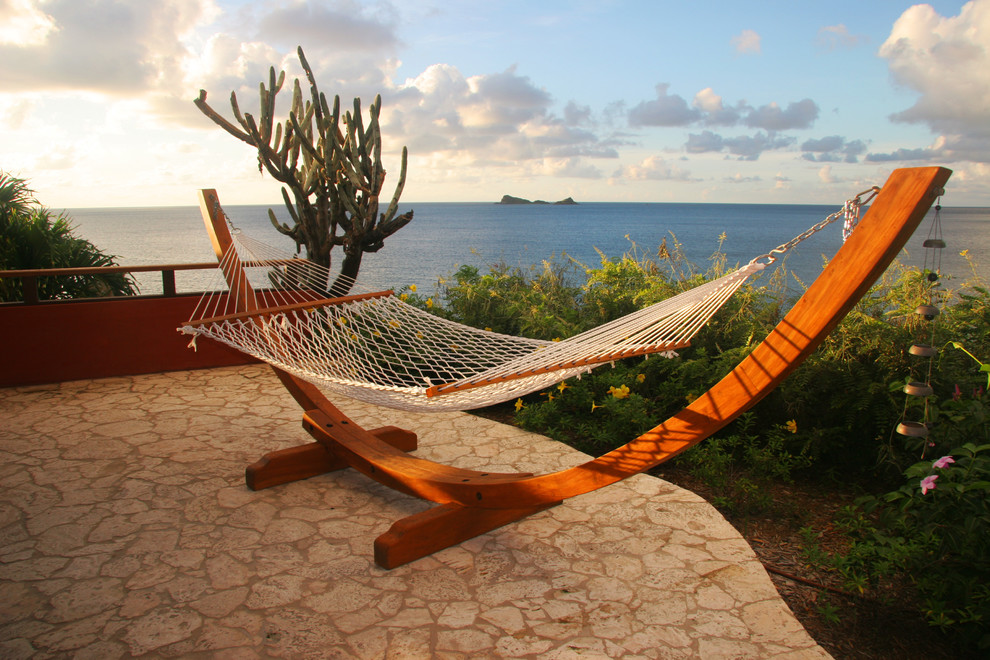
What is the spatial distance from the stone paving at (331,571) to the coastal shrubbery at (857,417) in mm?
349

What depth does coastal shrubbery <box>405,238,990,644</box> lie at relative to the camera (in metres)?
1.61

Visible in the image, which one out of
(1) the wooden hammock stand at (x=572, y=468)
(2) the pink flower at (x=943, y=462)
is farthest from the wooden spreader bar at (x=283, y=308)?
(2) the pink flower at (x=943, y=462)

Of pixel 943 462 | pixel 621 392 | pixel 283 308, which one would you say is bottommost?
pixel 621 392

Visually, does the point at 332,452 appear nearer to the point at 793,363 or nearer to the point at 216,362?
the point at 793,363

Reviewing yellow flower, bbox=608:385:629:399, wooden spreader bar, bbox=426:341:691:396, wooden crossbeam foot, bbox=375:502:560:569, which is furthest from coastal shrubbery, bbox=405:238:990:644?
wooden crossbeam foot, bbox=375:502:560:569

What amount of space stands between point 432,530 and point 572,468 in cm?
59

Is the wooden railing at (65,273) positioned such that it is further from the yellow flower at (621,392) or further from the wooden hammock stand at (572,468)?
the yellow flower at (621,392)

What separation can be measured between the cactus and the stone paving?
225cm

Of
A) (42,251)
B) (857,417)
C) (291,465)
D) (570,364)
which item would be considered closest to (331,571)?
(291,465)

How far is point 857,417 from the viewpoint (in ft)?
8.63

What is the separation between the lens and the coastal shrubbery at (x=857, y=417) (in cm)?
161

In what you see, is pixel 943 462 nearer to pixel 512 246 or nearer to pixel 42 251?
pixel 42 251

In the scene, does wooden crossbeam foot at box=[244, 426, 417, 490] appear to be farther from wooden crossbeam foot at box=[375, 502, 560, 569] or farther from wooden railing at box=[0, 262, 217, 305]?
wooden railing at box=[0, 262, 217, 305]

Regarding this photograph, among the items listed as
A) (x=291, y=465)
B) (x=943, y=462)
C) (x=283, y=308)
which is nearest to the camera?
(x=943, y=462)
